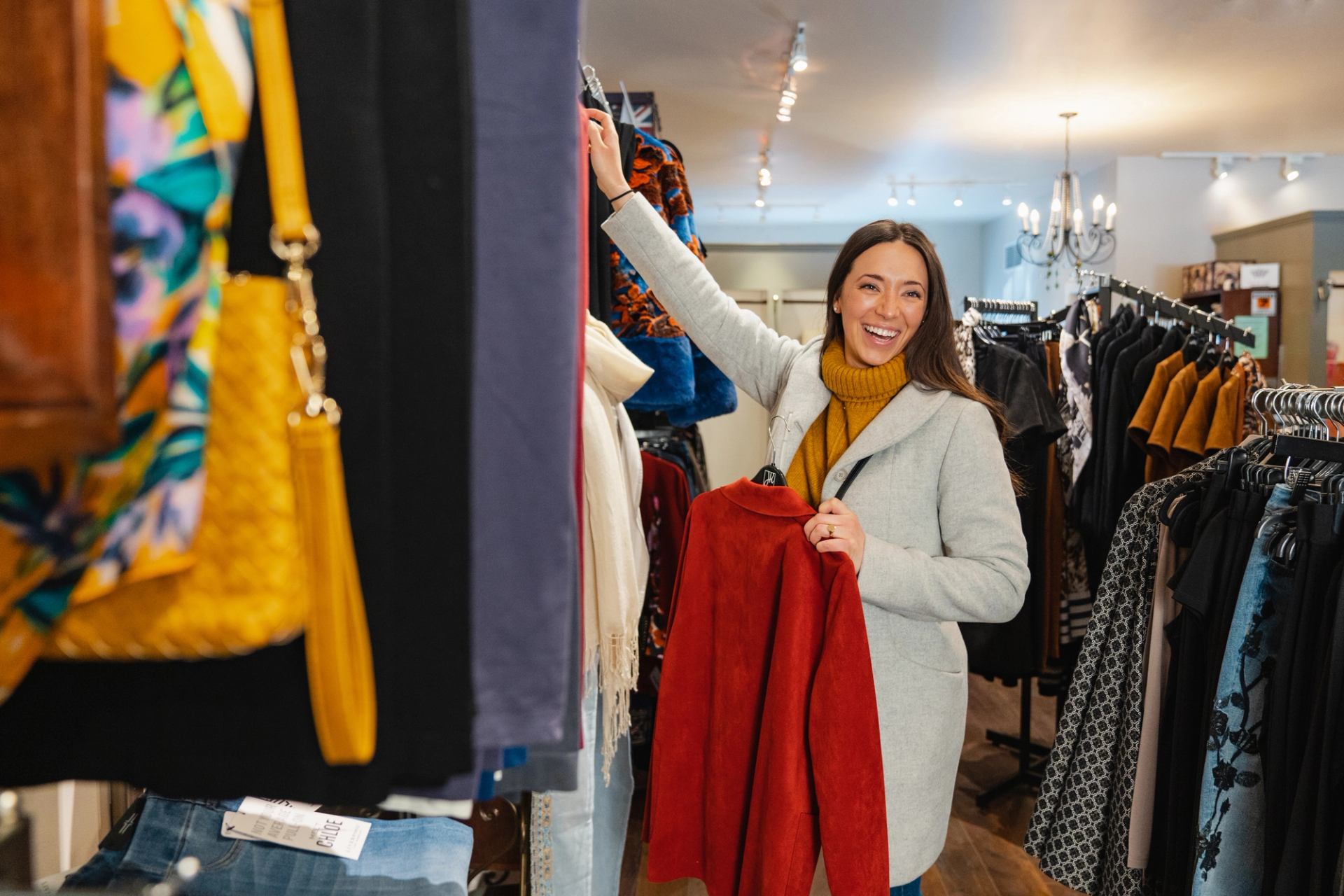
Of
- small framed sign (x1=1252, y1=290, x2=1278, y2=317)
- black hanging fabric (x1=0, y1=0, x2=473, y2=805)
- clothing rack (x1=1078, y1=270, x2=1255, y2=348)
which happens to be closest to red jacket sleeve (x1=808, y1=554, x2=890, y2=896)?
black hanging fabric (x1=0, y1=0, x2=473, y2=805)

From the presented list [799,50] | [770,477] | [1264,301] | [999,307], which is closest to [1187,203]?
[1264,301]

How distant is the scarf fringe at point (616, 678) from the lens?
50.6 inches

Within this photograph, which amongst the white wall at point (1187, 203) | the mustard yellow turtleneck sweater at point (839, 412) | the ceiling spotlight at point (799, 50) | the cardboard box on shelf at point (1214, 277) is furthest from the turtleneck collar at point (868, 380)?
the white wall at point (1187, 203)

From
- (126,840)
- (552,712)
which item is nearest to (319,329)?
(552,712)

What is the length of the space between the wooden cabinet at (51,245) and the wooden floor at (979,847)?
2250 millimetres

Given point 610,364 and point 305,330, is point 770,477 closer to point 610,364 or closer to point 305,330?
point 610,364

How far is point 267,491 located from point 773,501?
1002 millimetres

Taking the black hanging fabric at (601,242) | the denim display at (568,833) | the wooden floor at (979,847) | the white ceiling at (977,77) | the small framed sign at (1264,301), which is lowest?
the wooden floor at (979,847)

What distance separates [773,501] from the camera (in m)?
1.30

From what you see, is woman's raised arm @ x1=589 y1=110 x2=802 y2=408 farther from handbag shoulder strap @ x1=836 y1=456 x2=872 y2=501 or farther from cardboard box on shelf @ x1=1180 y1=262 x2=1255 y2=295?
cardboard box on shelf @ x1=1180 y1=262 x2=1255 y2=295

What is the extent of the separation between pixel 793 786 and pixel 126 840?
78cm

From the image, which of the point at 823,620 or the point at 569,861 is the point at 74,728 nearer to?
the point at 823,620

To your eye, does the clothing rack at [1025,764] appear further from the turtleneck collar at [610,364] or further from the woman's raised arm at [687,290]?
the turtleneck collar at [610,364]

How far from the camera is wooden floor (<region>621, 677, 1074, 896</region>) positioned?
2.66 meters
